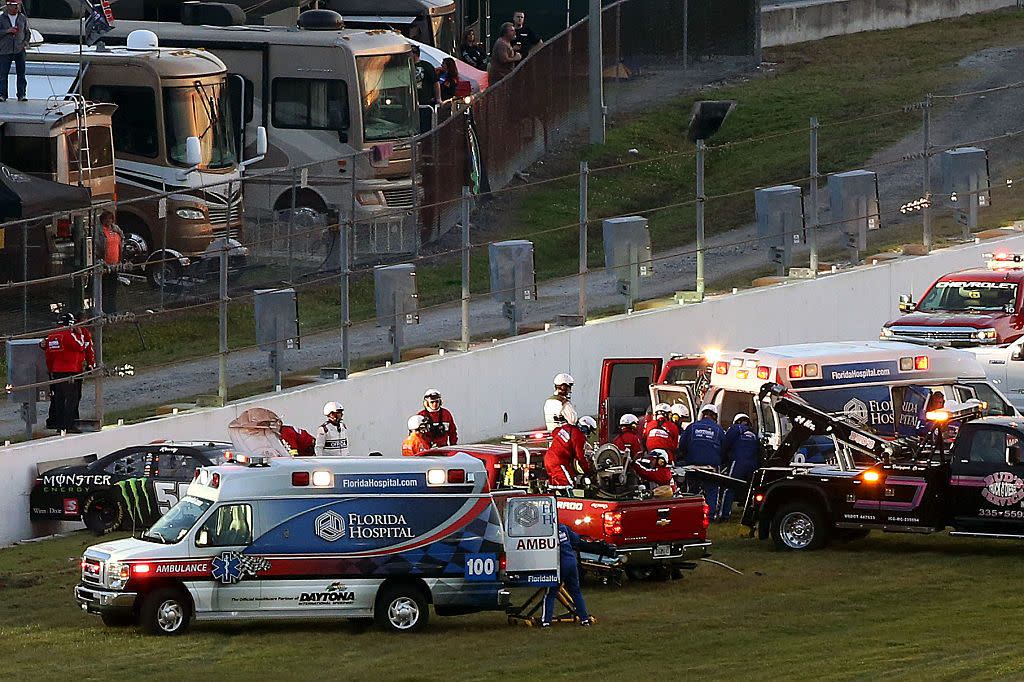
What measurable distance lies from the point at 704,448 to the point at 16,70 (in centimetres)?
1406

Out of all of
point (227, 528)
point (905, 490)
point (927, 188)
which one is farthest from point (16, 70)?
point (905, 490)

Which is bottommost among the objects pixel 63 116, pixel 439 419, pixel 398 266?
pixel 439 419

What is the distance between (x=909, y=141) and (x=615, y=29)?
763cm

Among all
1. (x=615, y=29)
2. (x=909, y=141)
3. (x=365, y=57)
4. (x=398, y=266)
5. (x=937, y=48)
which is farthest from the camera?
(x=937, y=48)

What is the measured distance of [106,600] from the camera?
64.0 feet

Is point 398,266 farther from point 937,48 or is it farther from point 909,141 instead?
point 937,48

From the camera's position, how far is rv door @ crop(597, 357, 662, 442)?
1133 inches

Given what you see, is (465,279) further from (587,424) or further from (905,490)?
(905,490)

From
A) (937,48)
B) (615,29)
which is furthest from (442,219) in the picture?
(937,48)

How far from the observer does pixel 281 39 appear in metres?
38.6

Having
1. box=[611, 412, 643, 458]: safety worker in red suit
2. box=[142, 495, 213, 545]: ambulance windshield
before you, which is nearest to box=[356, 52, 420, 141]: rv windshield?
box=[611, 412, 643, 458]: safety worker in red suit

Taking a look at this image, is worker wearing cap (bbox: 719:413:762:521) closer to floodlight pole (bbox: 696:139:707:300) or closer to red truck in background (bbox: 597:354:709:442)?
red truck in background (bbox: 597:354:709:442)

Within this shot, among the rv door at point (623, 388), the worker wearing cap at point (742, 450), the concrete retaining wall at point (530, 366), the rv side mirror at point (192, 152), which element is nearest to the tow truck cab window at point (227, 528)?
the concrete retaining wall at point (530, 366)

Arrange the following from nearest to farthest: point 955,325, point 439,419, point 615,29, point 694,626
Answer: point 694,626, point 439,419, point 955,325, point 615,29
